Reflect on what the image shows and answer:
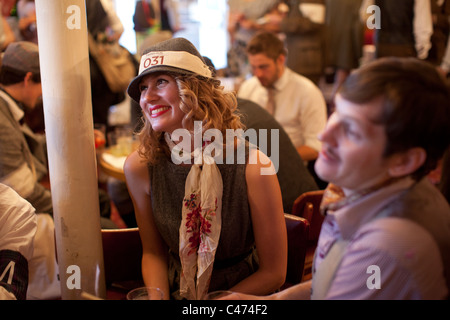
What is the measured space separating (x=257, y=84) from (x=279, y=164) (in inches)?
58.4

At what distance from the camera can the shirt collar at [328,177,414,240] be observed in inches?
32.4

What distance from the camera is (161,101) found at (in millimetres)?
1359

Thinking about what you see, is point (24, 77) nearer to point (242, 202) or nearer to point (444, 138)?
point (242, 202)

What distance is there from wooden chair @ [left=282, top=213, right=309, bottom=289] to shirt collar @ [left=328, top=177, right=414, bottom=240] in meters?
0.65

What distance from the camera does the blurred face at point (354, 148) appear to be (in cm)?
79

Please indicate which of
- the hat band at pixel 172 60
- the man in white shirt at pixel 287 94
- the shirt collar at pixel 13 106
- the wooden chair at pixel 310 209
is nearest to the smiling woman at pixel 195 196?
the hat band at pixel 172 60

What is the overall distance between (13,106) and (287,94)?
178 centimetres

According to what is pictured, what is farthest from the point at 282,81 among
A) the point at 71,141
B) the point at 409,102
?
the point at 409,102

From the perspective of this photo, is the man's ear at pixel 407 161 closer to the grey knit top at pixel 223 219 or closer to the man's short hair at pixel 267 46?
the grey knit top at pixel 223 219

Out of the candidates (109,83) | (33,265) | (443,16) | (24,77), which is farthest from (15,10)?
(443,16)

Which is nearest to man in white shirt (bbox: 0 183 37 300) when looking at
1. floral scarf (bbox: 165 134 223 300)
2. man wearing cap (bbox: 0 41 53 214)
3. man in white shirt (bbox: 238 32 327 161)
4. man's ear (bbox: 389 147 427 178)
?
floral scarf (bbox: 165 134 223 300)

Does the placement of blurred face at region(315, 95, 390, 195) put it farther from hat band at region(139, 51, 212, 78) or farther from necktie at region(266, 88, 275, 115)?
necktie at region(266, 88, 275, 115)

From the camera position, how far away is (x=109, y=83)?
3.79 meters

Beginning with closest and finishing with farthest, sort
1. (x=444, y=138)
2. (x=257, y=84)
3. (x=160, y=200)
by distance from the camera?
1. (x=444, y=138)
2. (x=160, y=200)
3. (x=257, y=84)
